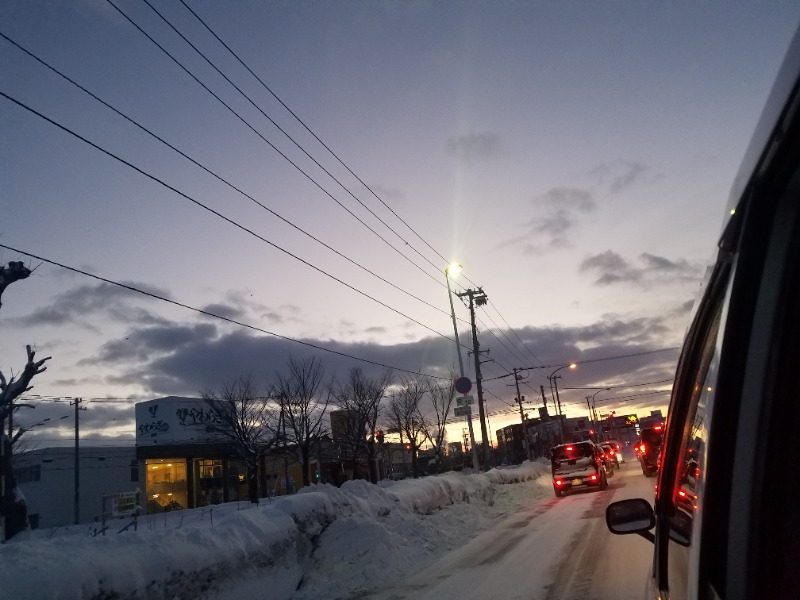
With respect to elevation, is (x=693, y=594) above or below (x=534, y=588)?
above

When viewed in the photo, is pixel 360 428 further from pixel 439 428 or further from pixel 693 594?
pixel 693 594

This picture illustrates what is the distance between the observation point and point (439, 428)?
6681cm

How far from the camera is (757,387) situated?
Answer: 5.08 feet

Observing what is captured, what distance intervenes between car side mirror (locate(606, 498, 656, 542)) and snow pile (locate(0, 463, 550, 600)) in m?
6.45

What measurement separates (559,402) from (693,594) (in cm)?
8156

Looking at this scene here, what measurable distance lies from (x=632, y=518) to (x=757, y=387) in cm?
186

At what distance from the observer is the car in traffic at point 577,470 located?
1064 inches

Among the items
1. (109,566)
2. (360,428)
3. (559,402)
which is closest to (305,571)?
(109,566)

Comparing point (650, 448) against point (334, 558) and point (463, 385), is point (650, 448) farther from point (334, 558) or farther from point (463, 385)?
point (334, 558)

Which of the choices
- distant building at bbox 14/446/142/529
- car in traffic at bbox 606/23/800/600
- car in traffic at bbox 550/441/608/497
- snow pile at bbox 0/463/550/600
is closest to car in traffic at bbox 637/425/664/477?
car in traffic at bbox 550/441/608/497

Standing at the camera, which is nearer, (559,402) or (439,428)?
(439,428)

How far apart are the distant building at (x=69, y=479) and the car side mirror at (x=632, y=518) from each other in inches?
2679

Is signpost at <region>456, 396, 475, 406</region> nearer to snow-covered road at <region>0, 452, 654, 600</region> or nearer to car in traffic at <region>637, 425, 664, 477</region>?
car in traffic at <region>637, 425, 664, 477</region>

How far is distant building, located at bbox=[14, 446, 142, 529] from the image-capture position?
63.7 m
